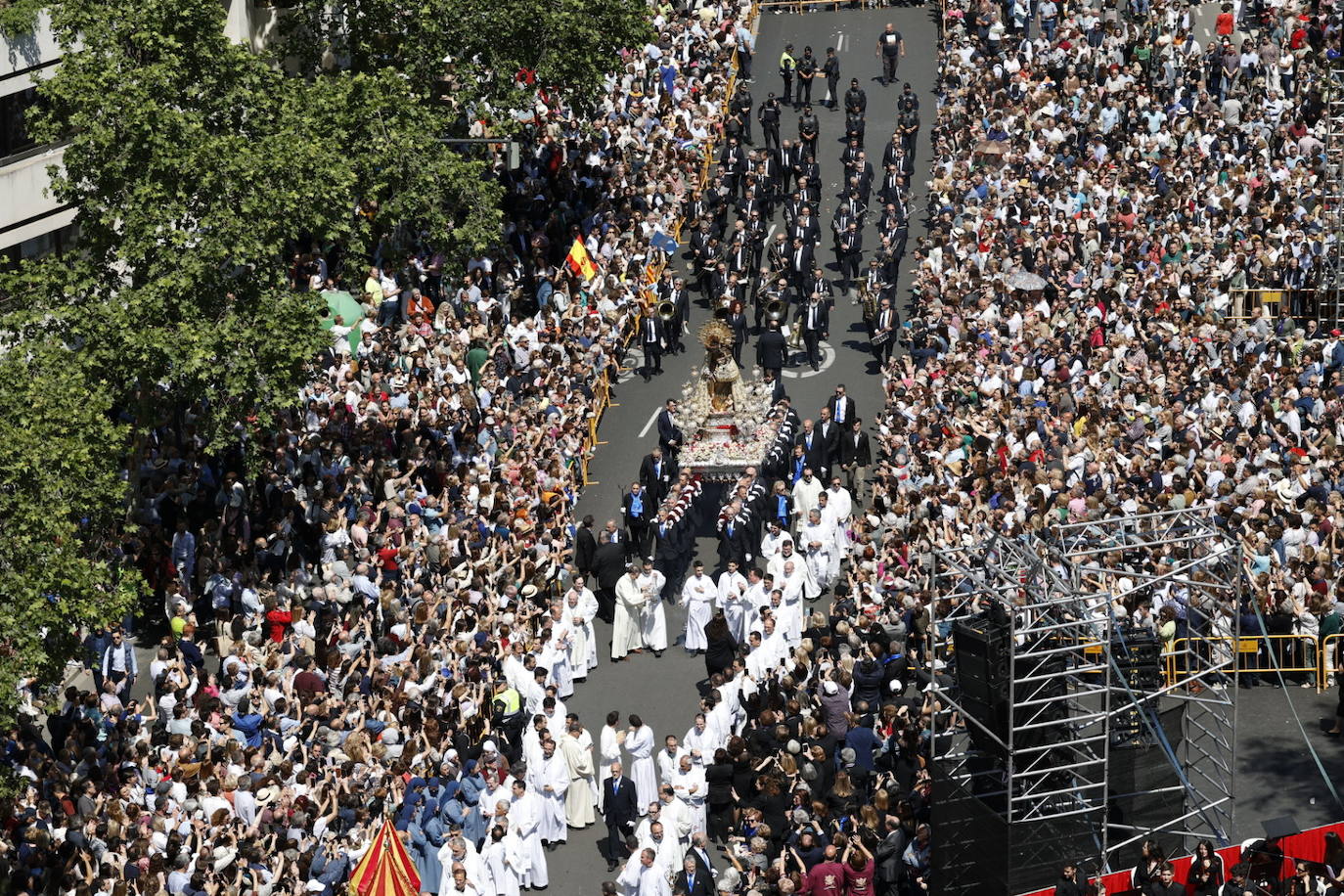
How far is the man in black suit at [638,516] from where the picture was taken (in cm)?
3750

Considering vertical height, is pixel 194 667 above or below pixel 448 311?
below

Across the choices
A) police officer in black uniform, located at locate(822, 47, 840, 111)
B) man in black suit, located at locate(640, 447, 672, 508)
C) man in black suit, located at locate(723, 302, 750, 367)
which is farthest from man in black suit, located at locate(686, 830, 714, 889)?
police officer in black uniform, located at locate(822, 47, 840, 111)

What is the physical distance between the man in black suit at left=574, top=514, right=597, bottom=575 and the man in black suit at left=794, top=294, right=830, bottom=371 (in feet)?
29.6

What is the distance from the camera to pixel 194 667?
32.8 metres

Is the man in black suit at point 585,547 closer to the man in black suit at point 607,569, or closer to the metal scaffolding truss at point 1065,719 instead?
the man in black suit at point 607,569

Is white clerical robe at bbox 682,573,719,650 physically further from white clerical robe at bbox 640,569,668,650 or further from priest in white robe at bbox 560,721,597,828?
priest in white robe at bbox 560,721,597,828

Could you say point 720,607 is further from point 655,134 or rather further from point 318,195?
point 655,134

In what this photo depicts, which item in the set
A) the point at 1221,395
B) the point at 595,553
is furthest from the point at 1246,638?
the point at 595,553

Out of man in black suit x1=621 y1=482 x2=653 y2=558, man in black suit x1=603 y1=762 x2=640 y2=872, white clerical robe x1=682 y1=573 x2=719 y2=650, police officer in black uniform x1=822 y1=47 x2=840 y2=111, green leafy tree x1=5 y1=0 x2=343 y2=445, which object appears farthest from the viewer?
police officer in black uniform x1=822 y1=47 x2=840 y2=111

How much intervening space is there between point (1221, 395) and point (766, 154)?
15955 mm

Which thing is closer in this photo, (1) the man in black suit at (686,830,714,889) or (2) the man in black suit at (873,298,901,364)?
(1) the man in black suit at (686,830,714,889)

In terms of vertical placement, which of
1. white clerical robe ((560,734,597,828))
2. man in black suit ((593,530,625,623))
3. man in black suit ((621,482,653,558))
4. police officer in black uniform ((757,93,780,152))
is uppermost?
police officer in black uniform ((757,93,780,152))

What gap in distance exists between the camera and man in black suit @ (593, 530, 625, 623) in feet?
118

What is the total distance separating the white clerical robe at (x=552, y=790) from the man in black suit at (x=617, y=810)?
62 cm
